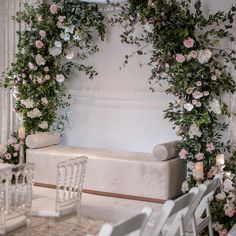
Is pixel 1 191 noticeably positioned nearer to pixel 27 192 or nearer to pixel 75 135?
pixel 27 192

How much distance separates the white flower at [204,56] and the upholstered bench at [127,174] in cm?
111

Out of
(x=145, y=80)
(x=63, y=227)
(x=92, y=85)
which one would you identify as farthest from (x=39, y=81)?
(x=63, y=227)

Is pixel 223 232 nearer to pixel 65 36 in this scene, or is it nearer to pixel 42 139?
pixel 42 139

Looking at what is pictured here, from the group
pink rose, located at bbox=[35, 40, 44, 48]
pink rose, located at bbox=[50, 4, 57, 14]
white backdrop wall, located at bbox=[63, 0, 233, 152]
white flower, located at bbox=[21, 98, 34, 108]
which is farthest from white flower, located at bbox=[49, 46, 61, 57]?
white flower, located at bbox=[21, 98, 34, 108]

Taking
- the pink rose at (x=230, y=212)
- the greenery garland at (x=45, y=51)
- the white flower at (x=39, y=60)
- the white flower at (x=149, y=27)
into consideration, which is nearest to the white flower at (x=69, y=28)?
the greenery garland at (x=45, y=51)

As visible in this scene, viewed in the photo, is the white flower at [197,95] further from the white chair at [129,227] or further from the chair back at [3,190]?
the white chair at [129,227]

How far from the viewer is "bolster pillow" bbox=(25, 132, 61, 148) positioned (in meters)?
5.19

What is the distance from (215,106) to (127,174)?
121 centimetres

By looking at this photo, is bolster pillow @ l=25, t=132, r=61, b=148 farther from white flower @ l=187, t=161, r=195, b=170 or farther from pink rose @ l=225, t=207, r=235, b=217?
pink rose @ l=225, t=207, r=235, b=217

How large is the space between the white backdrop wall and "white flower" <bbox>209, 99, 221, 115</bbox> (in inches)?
35.0

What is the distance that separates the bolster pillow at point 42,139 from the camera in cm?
519

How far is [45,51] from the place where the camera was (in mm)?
5555

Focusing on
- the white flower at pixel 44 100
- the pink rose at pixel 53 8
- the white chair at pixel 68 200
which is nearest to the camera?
the white chair at pixel 68 200

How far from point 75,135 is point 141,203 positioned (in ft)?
6.60
